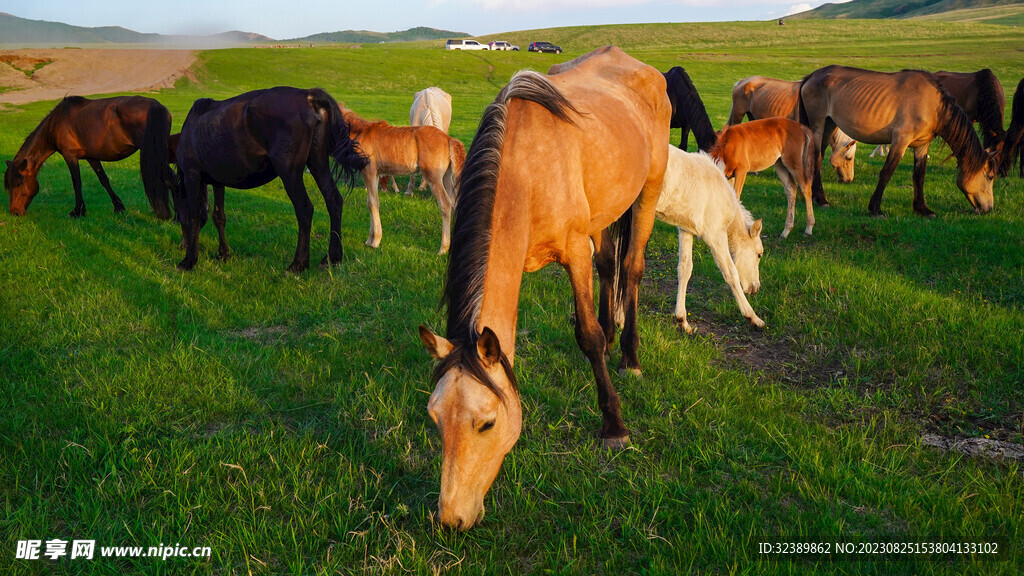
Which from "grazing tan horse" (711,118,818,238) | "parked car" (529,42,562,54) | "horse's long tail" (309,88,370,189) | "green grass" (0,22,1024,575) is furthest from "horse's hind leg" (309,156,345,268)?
"parked car" (529,42,562,54)

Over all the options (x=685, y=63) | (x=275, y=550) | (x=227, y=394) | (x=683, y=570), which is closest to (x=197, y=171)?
(x=227, y=394)

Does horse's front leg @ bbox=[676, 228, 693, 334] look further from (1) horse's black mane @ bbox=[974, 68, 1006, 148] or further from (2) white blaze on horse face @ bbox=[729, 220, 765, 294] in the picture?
(1) horse's black mane @ bbox=[974, 68, 1006, 148]

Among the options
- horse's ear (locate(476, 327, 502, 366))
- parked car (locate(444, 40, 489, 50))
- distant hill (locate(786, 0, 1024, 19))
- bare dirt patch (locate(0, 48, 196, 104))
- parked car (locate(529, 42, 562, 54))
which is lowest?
horse's ear (locate(476, 327, 502, 366))

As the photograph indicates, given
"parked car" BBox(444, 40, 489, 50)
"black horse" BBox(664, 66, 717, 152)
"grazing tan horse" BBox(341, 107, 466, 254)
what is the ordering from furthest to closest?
1. "parked car" BBox(444, 40, 489, 50)
2. "black horse" BBox(664, 66, 717, 152)
3. "grazing tan horse" BBox(341, 107, 466, 254)

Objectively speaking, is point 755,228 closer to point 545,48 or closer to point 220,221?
point 220,221

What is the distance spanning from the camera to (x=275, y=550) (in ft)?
9.12

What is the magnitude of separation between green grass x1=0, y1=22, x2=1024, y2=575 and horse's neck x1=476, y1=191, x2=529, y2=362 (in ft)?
3.08

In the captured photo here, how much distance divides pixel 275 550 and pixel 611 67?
4.51 m

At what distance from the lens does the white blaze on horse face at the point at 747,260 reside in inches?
242

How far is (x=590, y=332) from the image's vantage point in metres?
3.73

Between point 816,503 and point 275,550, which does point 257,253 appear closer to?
point 275,550

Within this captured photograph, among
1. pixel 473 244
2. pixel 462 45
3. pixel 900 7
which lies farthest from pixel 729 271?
pixel 900 7

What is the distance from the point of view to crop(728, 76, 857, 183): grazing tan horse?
11.7 m

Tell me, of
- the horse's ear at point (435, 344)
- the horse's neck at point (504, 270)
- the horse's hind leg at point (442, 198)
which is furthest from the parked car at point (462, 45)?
the horse's ear at point (435, 344)
